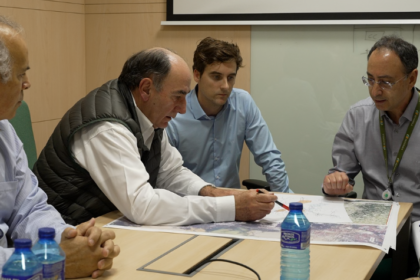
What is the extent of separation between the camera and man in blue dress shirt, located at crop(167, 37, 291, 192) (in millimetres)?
3129

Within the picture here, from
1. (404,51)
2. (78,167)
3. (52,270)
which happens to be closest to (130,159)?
(78,167)

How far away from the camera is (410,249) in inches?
96.0

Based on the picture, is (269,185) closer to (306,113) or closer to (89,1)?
(306,113)

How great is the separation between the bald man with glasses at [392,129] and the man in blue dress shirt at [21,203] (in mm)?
1404

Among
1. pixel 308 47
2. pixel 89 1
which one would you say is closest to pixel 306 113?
pixel 308 47

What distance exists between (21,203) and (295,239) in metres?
0.95

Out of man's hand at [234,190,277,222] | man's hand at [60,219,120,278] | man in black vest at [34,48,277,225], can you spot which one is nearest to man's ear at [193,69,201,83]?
man in black vest at [34,48,277,225]

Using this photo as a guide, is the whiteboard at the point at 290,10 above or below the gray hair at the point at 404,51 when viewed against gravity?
above

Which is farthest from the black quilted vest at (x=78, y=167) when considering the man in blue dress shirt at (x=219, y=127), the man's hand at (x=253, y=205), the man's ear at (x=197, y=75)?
the man's ear at (x=197, y=75)

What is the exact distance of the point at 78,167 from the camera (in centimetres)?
210

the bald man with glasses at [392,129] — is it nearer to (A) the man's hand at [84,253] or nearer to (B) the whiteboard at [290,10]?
(B) the whiteboard at [290,10]

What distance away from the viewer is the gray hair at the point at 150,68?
227cm

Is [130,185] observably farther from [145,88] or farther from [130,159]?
[145,88]

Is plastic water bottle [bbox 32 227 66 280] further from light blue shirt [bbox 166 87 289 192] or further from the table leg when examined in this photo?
light blue shirt [bbox 166 87 289 192]
